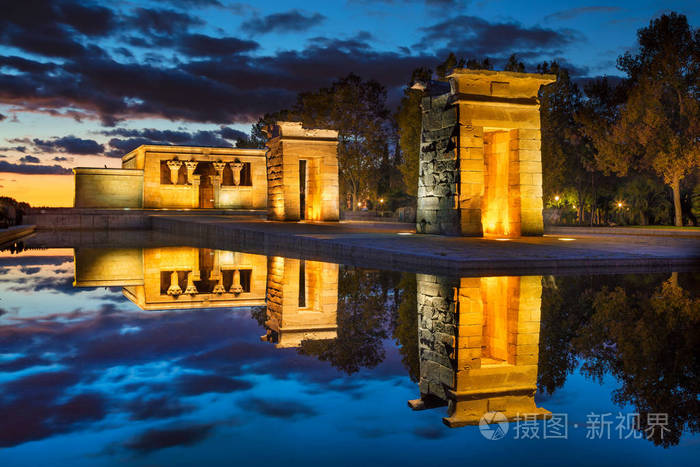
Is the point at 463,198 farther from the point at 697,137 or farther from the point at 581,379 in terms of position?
the point at 697,137

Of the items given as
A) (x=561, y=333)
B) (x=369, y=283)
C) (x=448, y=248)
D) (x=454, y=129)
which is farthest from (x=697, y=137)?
(x=561, y=333)

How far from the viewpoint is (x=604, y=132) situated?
34094mm

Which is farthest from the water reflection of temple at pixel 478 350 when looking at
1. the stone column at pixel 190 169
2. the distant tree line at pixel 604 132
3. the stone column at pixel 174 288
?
the stone column at pixel 190 169

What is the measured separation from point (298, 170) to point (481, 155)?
11173mm

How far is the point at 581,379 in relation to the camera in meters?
3.72

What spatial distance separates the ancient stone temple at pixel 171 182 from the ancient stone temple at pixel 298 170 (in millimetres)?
12845

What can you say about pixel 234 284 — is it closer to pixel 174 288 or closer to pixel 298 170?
pixel 174 288

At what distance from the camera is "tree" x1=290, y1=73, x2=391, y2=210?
47312 mm

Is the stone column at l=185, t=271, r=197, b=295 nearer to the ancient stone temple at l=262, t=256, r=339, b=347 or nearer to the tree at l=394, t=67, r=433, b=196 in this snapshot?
the ancient stone temple at l=262, t=256, r=339, b=347

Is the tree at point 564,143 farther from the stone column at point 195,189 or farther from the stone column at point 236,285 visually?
the stone column at point 236,285

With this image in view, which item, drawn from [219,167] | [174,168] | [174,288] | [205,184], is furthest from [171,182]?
[174,288]

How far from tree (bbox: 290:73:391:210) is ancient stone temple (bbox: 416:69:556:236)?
100 ft

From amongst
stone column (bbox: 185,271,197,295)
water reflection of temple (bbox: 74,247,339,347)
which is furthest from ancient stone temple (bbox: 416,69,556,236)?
stone column (bbox: 185,271,197,295)

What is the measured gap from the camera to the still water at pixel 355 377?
2.60 metres
